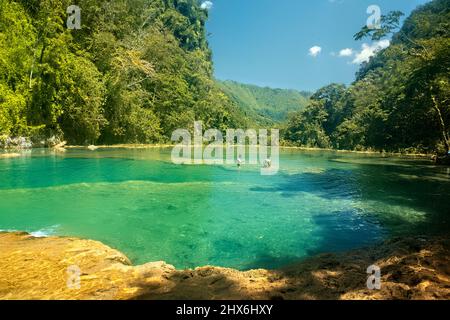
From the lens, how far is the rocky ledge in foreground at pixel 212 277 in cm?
399

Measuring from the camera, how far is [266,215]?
10.0 metres

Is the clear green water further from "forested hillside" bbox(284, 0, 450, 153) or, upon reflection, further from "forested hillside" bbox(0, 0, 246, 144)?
"forested hillside" bbox(0, 0, 246, 144)

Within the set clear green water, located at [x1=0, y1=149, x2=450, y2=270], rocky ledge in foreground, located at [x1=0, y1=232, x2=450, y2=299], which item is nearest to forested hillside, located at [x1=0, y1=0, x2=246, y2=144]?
clear green water, located at [x1=0, y1=149, x2=450, y2=270]

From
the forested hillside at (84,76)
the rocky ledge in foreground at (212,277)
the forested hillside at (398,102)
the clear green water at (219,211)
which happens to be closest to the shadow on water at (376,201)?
the clear green water at (219,211)

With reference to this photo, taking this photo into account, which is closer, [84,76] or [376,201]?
[376,201]

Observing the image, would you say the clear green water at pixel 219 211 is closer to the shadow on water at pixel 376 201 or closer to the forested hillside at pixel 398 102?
the shadow on water at pixel 376 201

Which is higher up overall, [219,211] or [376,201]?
[376,201]

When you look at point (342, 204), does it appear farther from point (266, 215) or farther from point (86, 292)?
point (86, 292)

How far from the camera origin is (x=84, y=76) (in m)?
28.7

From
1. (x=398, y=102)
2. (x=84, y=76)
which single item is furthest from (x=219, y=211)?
(x=398, y=102)

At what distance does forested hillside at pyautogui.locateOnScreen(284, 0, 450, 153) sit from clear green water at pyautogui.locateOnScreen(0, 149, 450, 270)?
9.61 m

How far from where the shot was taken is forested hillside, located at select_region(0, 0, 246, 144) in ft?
81.0

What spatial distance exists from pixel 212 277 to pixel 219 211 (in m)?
5.71

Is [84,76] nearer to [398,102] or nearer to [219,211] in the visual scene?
[219,211]
